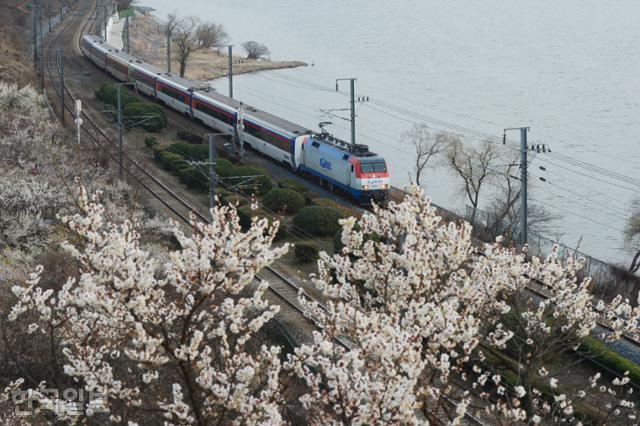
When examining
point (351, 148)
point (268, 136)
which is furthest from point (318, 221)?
point (268, 136)

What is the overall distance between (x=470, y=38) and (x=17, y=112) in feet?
226

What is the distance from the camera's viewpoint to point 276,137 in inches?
1807

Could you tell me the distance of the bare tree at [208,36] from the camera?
103 metres

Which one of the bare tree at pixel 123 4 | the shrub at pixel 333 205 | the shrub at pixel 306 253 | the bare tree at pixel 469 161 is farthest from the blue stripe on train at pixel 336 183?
the bare tree at pixel 123 4

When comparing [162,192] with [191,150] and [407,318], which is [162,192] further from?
[407,318]

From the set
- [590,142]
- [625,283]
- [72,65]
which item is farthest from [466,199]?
[72,65]

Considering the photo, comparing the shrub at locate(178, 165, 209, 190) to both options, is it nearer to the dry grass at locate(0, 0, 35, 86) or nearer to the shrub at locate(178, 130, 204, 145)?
the shrub at locate(178, 130, 204, 145)

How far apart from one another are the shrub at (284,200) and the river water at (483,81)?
15.5m

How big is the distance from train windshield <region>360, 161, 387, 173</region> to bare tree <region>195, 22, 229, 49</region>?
65.7 m

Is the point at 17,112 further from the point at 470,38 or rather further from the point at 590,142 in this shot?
the point at 470,38

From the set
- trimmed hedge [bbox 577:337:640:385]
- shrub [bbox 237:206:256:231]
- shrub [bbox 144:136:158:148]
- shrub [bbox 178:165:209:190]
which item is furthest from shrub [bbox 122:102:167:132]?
trimmed hedge [bbox 577:337:640:385]

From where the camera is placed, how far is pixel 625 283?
36844 mm

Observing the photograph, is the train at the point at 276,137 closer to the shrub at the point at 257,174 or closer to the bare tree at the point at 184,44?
the shrub at the point at 257,174

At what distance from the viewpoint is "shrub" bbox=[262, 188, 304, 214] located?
38500 millimetres
